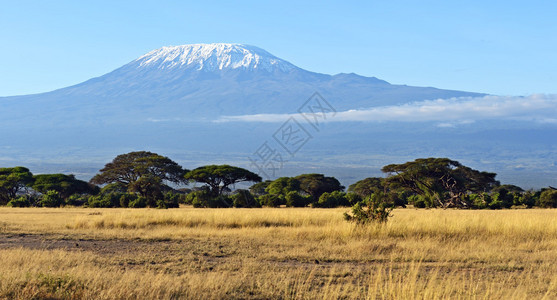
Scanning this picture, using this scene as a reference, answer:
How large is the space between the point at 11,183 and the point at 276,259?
4144 centimetres

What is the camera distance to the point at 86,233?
16.2 meters

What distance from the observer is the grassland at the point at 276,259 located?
8.05 metres

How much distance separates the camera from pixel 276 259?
448 inches

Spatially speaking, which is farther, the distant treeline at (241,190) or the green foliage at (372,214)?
the distant treeline at (241,190)

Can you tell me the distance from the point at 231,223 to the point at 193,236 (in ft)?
9.91

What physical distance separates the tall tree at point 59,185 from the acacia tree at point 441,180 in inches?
991

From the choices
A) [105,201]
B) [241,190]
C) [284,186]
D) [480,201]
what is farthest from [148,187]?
[480,201]

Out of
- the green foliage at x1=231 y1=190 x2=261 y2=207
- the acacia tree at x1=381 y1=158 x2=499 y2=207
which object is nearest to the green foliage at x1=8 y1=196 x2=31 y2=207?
the green foliage at x1=231 y1=190 x2=261 y2=207

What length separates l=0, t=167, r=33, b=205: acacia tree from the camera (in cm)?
4727

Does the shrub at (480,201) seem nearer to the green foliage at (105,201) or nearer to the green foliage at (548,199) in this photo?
the green foliage at (548,199)

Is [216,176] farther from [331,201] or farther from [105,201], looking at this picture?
[331,201]

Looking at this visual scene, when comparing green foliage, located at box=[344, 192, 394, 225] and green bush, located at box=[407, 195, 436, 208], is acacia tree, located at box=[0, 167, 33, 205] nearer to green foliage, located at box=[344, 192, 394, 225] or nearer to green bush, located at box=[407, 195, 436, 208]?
green bush, located at box=[407, 195, 436, 208]

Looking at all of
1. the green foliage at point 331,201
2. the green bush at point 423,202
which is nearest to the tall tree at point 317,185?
the green foliage at point 331,201

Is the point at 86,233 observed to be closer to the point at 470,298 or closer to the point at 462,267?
the point at 462,267
